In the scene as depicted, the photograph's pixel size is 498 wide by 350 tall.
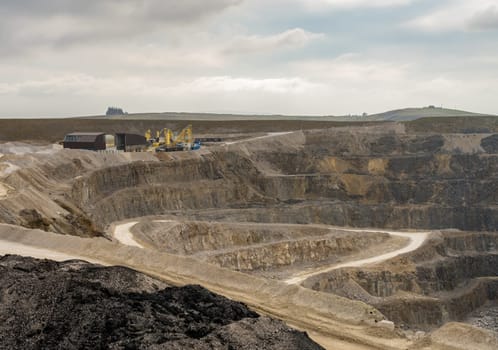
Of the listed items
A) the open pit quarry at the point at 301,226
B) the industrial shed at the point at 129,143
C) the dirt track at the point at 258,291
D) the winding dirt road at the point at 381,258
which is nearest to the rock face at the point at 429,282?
the open pit quarry at the point at 301,226

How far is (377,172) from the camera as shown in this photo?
289ft

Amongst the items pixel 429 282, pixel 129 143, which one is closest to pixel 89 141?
pixel 129 143

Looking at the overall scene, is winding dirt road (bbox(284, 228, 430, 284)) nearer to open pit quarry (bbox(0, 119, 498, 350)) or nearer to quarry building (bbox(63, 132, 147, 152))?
open pit quarry (bbox(0, 119, 498, 350))

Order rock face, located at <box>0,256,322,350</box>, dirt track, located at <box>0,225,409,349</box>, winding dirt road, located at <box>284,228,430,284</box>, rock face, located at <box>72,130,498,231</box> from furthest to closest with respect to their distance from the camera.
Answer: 1. rock face, located at <box>72,130,498,231</box>
2. winding dirt road, located at <box>284,228,430,284</box>
3. dirt track, located at <box>0,225,409,349</box>
4. rock face, located at <box>0,256,322,350</box>

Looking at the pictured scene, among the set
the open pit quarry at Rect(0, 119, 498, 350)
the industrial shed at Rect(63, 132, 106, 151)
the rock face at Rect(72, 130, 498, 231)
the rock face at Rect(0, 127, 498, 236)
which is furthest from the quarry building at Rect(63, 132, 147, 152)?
the rock face at Rect(72, 130, 498, 231)

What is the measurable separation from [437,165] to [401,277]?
47.1 m

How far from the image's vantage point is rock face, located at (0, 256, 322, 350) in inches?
502

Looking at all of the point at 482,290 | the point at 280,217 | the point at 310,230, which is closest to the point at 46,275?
the point at 310,230

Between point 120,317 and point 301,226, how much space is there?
142 feet

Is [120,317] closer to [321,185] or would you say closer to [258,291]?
[258,291]

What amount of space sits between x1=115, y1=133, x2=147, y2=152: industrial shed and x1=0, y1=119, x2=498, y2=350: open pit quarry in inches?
493

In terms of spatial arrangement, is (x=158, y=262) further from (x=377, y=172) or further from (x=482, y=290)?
(x=377, y=172)

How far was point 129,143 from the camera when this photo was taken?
290 feet

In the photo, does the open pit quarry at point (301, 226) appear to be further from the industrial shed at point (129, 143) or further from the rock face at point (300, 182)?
the industrial shed at point (129, 143)
